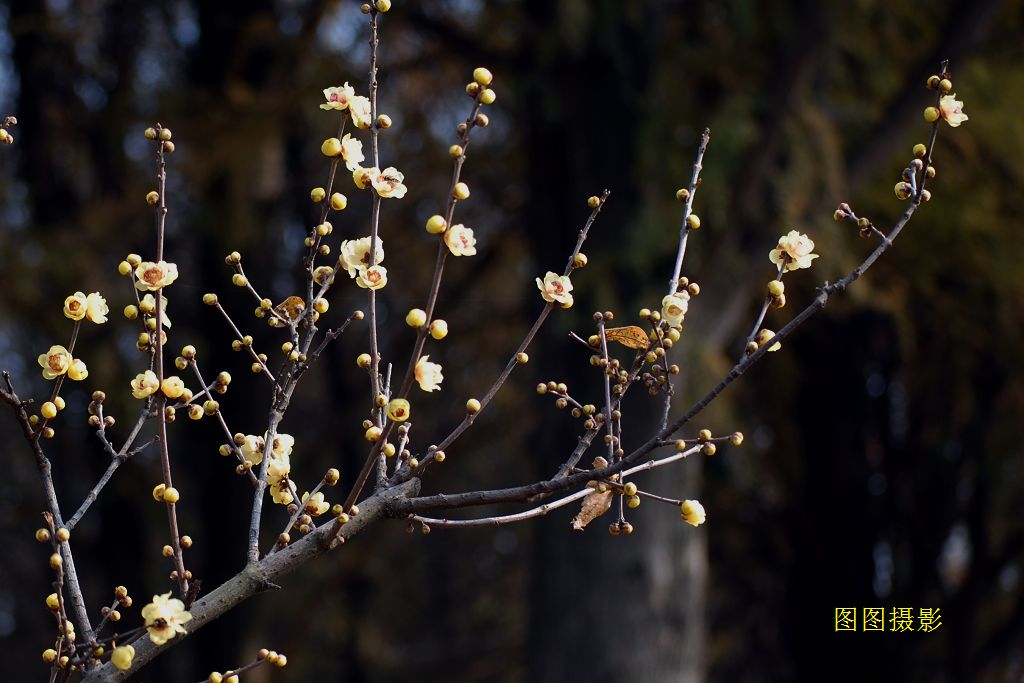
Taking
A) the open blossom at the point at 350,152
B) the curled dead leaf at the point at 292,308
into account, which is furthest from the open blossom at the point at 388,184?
the curled dead leaf at the point at 292,308

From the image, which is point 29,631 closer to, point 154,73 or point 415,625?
point 415,625

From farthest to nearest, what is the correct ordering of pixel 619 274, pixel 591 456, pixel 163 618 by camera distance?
pixel 619 274 < pixel 591 456 < pixel 163 618

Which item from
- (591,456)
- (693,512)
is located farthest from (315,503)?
(591,456)

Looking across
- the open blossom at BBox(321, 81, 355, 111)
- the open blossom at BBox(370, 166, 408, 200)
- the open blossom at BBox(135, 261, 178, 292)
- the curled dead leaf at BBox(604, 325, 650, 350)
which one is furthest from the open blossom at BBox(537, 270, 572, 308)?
the open blossom at BBox(135, 261, 178, 292)

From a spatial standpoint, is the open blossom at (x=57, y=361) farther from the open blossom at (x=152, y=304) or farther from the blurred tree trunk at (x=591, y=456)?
the blurred tree trunk at (x=591, y=456)

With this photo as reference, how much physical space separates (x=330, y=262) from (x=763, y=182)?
332 centimetres

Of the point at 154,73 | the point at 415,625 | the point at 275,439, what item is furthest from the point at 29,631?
the point at 275,439

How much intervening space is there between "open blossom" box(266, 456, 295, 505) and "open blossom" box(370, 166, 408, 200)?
32 cm

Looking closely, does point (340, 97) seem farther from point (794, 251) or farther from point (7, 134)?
point (794, 251)

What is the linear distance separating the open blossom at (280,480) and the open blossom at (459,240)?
31 centimetres

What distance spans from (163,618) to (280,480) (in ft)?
0.90

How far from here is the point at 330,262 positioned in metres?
6.63

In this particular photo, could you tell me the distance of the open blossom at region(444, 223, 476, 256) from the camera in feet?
3.75

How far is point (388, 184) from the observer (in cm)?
117
